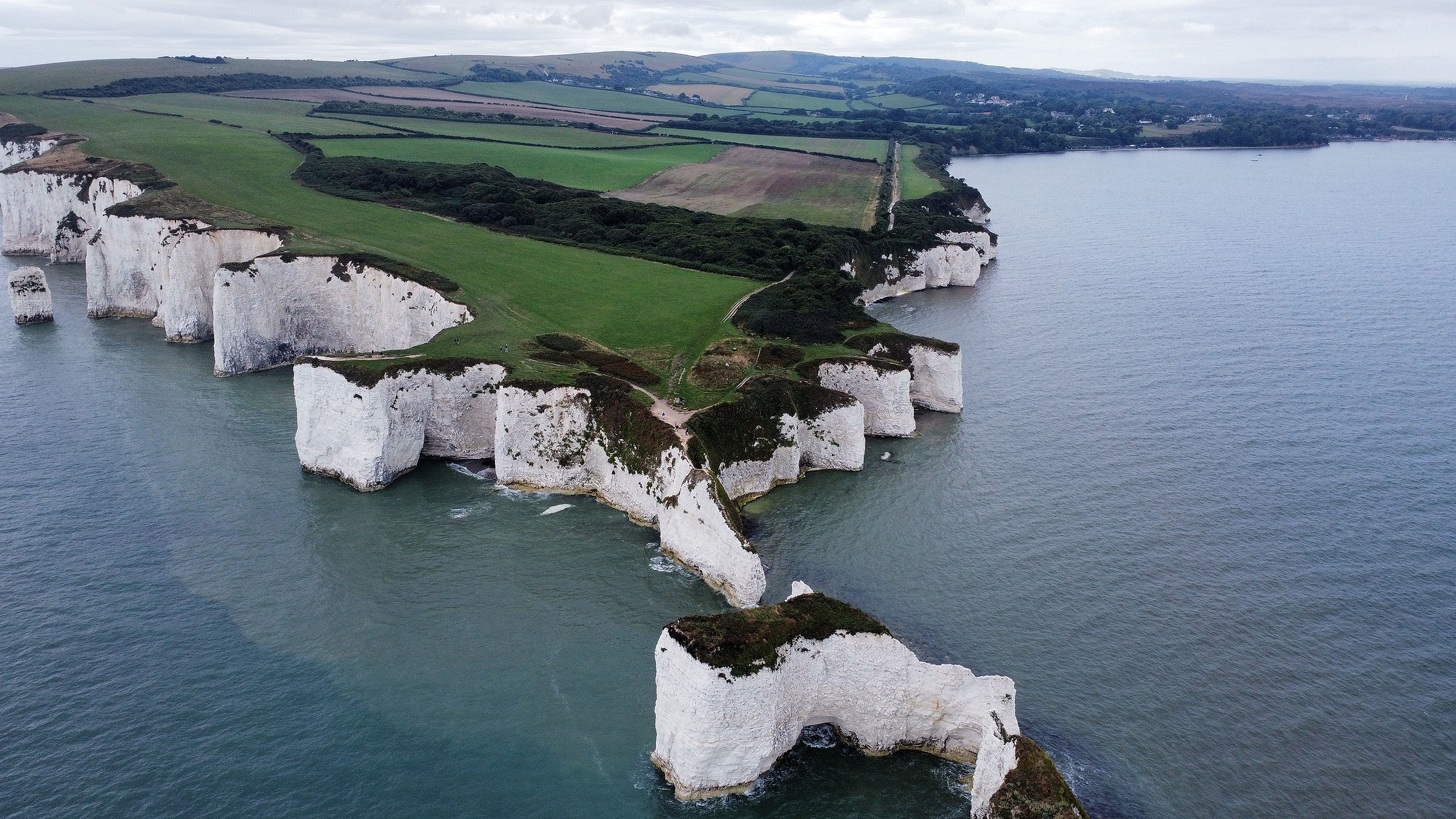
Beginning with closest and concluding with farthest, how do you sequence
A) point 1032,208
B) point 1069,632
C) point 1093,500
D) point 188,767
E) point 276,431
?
point 188,767, point 1069,632, point 1093,500, point 276,431, point 1032,208

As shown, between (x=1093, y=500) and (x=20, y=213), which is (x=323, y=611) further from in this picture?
(x=20, y=213)

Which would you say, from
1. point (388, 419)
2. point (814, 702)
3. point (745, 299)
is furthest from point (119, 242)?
point (814, 702)

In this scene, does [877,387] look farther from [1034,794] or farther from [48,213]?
[48,213]

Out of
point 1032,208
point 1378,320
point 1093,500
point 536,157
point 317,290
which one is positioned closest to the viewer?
point 1093,500

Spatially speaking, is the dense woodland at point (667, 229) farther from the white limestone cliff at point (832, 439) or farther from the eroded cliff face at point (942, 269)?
the white limestone cliff at point (832, 439)

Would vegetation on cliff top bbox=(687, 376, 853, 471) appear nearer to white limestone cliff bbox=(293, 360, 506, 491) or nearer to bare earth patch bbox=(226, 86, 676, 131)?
white limestone cliff bbox=(293, 360, 506, 491)

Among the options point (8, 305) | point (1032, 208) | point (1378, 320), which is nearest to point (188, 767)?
point (8, 305)
